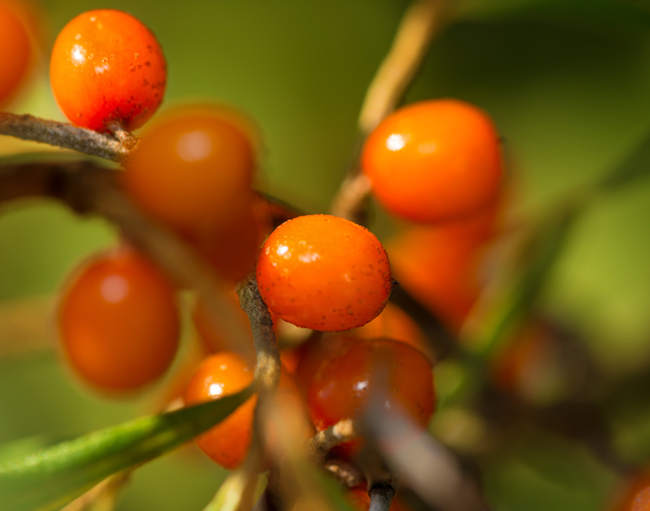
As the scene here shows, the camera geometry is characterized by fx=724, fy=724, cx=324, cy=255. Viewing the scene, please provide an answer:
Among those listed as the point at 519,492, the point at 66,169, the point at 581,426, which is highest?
the point at 66,169

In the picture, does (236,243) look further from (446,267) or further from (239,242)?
(446,267)

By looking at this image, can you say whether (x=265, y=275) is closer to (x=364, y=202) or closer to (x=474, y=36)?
(x=364, y=202)

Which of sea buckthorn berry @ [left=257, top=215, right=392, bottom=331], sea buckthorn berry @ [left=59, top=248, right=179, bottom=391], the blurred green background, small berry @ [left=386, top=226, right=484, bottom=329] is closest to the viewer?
sea buckthorn berry @ [left=257, top=215, right=392, bottom=331]

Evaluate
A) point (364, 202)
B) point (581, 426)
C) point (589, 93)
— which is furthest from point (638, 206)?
point (364, 202)

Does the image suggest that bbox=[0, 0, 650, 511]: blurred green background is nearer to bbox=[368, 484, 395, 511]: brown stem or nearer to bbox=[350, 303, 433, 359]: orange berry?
bbox=[350, 303, 433, 359]: orange berry

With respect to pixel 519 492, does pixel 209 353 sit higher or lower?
higher

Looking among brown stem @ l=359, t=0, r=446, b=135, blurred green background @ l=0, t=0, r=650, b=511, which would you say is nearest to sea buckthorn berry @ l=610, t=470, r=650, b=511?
brown stem @ l=359, t=0, r=446, b=135

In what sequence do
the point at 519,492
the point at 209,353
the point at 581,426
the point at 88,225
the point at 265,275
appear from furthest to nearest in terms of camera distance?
the point at 88,225 → the point at 519,492 → the point at 581,426 → the point at 209,353 → the point at 265,275
